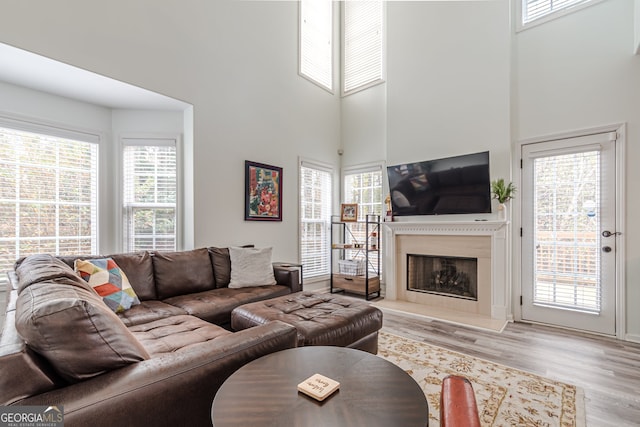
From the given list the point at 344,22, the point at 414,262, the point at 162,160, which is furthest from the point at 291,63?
the point at 414,262

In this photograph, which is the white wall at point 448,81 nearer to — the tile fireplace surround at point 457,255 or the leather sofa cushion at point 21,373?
the tile fireplace surround at point 457,255

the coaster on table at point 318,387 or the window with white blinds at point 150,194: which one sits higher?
the window with white blinds at point 150,194

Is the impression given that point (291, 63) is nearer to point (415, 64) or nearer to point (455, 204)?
point (415, 64)

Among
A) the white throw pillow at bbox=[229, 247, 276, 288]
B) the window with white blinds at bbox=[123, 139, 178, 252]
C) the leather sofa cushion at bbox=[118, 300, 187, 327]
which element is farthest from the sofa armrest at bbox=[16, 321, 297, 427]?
the window with white blinds at bbox=[123, 139, 178, 252]

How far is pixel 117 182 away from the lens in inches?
137

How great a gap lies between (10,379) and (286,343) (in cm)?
94

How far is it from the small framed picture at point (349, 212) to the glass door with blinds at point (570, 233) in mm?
2202

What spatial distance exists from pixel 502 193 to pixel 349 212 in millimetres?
2126

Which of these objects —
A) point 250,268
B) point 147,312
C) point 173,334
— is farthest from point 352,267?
point 173,334

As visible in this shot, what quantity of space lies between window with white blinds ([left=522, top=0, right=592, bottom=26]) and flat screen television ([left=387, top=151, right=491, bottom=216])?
1628mm

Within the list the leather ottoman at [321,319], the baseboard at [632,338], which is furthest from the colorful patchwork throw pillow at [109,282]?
the baseboard at [632,338]

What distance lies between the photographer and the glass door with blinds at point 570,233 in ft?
10.1

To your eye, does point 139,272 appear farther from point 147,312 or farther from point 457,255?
point 457,255

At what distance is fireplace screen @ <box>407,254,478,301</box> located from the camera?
12.9ft
